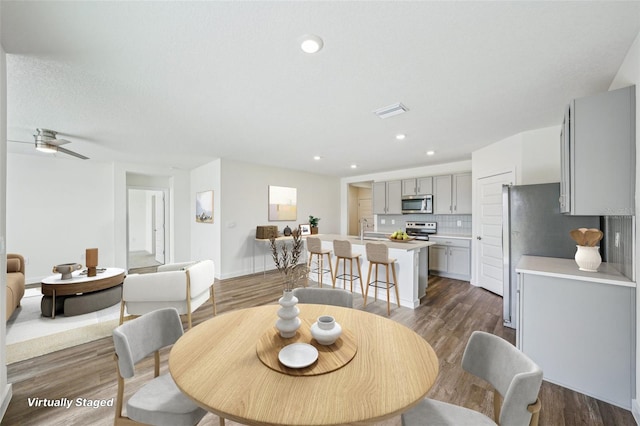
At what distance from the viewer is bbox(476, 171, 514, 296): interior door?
4043mm

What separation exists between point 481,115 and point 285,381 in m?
3.36

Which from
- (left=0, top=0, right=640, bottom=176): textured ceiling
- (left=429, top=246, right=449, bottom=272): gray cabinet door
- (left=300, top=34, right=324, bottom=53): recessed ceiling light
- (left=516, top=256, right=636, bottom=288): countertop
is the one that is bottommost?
(left=429, top=246, right=449, bottom=272): gray cabinet door

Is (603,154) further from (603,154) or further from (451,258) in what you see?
(451,258)

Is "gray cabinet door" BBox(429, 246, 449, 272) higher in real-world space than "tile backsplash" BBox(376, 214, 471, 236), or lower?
lower

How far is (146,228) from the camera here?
334 inches

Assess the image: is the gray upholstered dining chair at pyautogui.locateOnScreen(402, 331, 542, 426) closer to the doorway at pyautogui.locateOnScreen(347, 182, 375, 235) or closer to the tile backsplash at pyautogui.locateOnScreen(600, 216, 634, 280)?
the tile backsplash at pyautogui.locateOnScreen(600, 216, 634, 280)

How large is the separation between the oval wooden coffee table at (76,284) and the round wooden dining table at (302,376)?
10.0ft

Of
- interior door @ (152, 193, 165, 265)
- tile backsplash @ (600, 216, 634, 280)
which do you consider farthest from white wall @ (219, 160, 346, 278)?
tile backsplash @ (600, 216, 634, 280)

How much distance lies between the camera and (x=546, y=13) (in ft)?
4.74

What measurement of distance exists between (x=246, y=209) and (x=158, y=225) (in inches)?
135

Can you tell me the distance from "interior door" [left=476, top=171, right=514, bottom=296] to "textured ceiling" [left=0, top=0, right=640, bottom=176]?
0.93 meters

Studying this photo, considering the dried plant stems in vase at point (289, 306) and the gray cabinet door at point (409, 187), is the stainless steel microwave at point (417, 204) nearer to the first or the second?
the gray cabinet door at point (409, 187)

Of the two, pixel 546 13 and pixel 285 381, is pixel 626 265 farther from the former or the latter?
pixel 285 381

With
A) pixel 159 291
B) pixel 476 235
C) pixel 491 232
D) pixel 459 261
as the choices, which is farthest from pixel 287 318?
pixel 459 261
